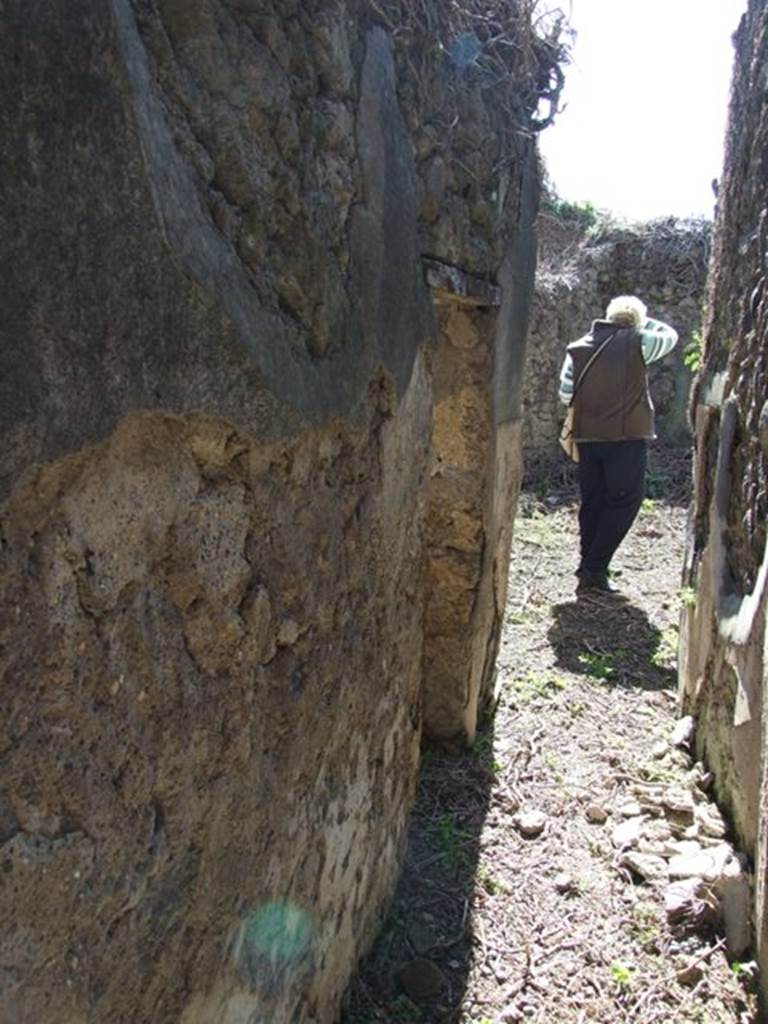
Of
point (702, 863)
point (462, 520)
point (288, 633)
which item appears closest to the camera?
point (288, 633)

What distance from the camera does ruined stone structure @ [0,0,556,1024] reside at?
92cm

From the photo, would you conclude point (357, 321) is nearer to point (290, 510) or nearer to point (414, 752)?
point (290, 510)

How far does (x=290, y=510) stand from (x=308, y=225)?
0.47 meters

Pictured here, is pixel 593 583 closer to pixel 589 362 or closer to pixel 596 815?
pixel 589 362

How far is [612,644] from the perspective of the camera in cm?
461

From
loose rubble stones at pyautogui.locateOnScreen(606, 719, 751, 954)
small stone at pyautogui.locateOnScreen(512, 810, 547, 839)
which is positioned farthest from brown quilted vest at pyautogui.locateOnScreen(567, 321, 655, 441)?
small stone at pyautogui.locateOnScreen(512, 810, 547, 839)

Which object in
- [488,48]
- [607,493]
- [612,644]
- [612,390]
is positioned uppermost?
[488,48]

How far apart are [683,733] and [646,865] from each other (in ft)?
2.80

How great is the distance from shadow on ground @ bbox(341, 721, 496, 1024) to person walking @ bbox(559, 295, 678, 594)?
2.26 metres

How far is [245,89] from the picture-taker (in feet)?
4.31

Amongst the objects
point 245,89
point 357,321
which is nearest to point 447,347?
point 357,321

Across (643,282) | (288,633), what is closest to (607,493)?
(288,633)

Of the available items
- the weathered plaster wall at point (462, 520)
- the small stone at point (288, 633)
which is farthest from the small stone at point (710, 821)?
the small stone at point (288, 633)

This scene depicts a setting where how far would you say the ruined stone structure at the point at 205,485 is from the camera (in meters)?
0.92
